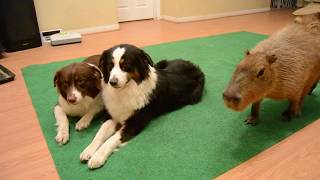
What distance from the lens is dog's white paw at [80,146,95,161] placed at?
1619 mm

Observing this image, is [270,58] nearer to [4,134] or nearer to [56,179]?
[56,179]

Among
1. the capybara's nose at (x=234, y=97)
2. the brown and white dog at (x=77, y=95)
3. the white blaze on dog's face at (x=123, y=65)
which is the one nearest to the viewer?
the capybara's nose at (x=234, y=97)

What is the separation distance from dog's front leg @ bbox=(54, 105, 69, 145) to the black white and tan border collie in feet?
0.73

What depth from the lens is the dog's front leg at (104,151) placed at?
157 cm

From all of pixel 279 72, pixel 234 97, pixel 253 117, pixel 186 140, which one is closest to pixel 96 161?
pixel 186 140

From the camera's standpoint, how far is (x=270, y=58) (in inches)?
64.3

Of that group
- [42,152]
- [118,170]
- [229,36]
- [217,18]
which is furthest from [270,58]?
[217,18]

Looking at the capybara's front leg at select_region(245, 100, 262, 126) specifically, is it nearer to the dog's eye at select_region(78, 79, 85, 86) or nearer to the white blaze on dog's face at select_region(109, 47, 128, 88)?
the white blaze on dog's face at select_region(109, 47, 128, 88)

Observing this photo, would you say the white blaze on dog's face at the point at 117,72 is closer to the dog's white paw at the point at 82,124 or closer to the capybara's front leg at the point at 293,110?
the dog's white paw at the point at 82,124

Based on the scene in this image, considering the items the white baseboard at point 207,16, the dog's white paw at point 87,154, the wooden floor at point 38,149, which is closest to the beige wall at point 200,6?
the white baseboard at point 207,16

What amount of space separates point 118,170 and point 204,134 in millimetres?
641

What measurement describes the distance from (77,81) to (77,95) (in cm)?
10

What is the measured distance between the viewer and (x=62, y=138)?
182cm

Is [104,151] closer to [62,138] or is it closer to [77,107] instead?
[62,138]
